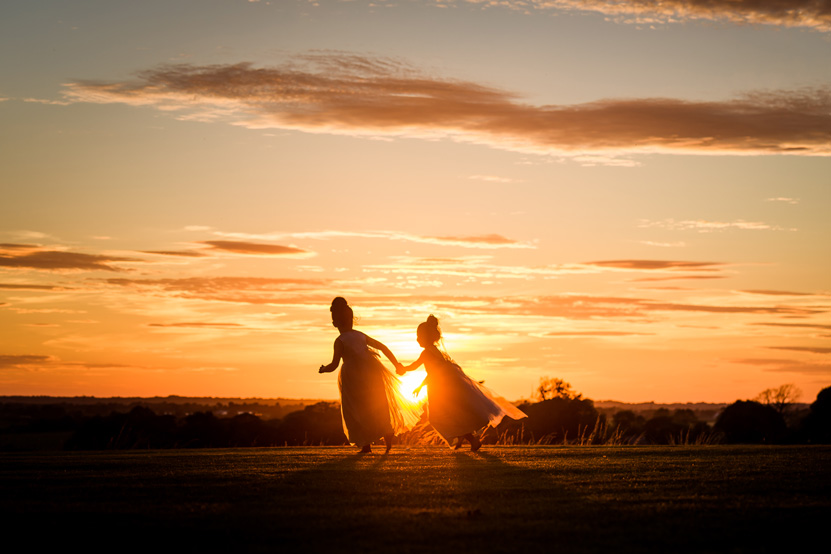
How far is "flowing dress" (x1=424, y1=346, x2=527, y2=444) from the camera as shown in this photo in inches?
583

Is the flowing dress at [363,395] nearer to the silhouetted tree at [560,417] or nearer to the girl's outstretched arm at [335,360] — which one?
the girl's outstretched arm at [335,360]

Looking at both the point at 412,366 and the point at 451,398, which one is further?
the point at 412,366

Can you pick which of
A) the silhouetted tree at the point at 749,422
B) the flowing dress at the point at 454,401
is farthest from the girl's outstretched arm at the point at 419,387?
the silhouetted tree at the point at 749,422

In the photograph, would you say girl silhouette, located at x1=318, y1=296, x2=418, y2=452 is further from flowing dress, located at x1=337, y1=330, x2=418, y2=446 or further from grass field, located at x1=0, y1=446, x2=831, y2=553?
grass field, located at x1=0, y1=446, x2=831, y2=553

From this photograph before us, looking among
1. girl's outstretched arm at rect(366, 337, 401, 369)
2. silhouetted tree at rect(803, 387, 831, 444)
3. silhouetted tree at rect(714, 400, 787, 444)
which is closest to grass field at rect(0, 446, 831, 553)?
girl's outstretched arm at rect(366, 337, 401, 369)

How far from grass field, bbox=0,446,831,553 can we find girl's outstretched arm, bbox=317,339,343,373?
2649 millimetres

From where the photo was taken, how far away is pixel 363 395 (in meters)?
14.5

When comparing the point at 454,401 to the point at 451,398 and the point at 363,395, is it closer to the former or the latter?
the point at 451,398

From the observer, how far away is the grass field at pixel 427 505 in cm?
642

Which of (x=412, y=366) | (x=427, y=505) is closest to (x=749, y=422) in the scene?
(x=412, y=366)

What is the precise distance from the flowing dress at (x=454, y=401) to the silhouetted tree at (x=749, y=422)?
2674 centimetres

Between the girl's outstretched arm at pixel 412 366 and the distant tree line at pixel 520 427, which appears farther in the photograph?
→ the distant tree line at pixel 520 427

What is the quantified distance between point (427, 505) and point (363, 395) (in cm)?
667

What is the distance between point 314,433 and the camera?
3969 centimetres
